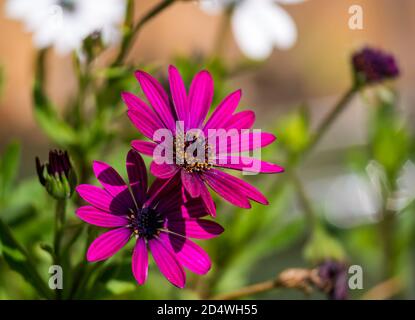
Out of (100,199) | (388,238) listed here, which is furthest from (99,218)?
(388,238)

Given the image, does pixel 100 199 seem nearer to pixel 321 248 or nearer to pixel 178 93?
pixel 178 93

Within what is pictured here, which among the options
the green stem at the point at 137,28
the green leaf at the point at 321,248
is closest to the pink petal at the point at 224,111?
the green stem at the point at 137,28

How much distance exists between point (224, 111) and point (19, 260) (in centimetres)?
17

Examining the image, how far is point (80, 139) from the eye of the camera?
586 millimetres

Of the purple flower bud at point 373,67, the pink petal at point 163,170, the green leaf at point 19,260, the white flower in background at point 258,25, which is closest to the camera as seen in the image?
the pink petal at point 163,170

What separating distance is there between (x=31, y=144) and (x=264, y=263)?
483 mm

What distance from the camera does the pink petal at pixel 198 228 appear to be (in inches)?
14.8

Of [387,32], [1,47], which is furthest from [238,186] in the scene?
[387,32]

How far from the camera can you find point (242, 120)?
395mm

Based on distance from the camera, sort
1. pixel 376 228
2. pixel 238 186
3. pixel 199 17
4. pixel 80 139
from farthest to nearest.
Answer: pixel 199 17, pixel 376 228, pixel 80 139, pixel 238 186

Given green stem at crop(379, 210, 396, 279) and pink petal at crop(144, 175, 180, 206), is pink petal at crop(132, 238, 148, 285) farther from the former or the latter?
green stem at crop(379, 210, 396, 279)

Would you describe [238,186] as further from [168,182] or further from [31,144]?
[31,144]

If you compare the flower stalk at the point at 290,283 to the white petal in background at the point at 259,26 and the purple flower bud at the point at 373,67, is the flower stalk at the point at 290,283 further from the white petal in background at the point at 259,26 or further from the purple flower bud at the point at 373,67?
the white petal in background at the point at 259,26
